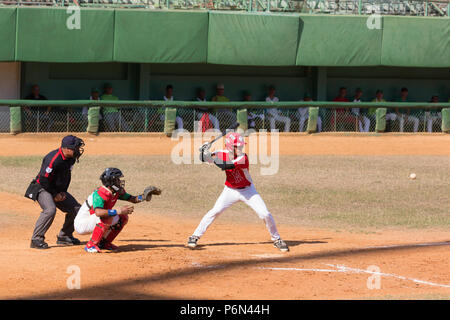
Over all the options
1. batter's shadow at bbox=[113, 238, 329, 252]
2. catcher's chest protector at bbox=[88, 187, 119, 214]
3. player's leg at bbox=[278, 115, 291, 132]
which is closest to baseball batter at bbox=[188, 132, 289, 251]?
batter's shadow at bbox=[113, 238, 329, 252]

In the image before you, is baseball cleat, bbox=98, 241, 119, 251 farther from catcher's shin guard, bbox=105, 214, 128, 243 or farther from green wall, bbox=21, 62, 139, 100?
green wall, bbox=21, 62, 139, 100

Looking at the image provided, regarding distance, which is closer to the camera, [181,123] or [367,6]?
[181,123]

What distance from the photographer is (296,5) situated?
25453 mm

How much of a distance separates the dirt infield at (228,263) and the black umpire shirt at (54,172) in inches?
37.2

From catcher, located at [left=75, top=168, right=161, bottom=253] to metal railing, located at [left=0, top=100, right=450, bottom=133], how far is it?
1103 centimetres

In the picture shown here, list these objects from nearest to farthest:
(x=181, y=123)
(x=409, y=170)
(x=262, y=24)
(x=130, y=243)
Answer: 1. (x=130, y=243)
2. (x=409, y=170)
3. (x=181, y=123)
4. (x=262, y=24)

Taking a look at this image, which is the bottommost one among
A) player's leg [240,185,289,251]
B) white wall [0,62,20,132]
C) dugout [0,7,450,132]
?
player's leg [240,185,289,251]

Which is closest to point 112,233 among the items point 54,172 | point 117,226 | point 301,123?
point 117,226

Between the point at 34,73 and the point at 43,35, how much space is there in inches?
82.9

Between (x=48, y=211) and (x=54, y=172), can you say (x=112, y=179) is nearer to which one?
(x=54, y=172)

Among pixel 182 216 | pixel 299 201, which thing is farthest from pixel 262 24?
pixel 182 216

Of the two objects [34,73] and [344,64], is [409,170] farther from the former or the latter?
[34,73]

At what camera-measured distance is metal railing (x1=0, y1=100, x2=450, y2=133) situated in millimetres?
21734

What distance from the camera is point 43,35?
2291cm
